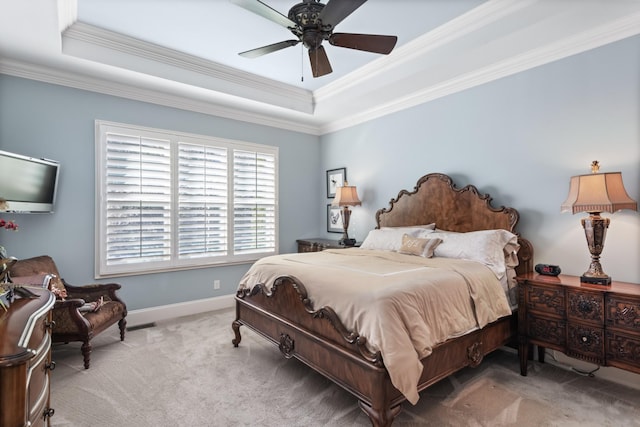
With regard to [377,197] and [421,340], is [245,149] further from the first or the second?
[421,340]

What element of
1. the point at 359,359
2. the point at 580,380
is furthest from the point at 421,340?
the point at 580,380

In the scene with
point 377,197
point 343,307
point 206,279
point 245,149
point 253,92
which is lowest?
point 206,279

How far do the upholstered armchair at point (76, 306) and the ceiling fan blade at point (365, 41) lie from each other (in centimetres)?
280

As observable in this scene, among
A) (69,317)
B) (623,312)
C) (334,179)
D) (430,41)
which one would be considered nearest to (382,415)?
(623,312)

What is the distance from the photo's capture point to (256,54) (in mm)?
2561

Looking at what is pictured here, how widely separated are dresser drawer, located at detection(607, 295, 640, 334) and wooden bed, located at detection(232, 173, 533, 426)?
712 millimetres

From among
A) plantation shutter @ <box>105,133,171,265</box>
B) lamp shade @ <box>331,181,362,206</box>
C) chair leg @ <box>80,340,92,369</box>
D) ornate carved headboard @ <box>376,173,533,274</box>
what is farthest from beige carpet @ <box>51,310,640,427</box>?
lamp shade @ <box>331,181,362,206</box>

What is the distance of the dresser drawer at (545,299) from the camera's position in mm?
2480

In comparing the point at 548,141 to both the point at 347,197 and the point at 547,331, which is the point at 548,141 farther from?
the point at 347,197

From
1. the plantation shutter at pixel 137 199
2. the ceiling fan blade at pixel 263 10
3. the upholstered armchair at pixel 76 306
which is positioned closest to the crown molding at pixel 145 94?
the plantation shutter at pixel 137 199

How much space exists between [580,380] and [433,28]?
3350 mm

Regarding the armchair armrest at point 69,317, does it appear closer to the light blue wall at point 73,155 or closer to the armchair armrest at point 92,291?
the armchair armrest at point 92,291

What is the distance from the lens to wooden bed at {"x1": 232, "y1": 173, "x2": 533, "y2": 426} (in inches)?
→ 72.2

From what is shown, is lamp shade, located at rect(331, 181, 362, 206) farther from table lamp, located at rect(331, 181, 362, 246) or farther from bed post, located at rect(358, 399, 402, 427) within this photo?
bed post, located at rect(358, 399, 402, 427)
